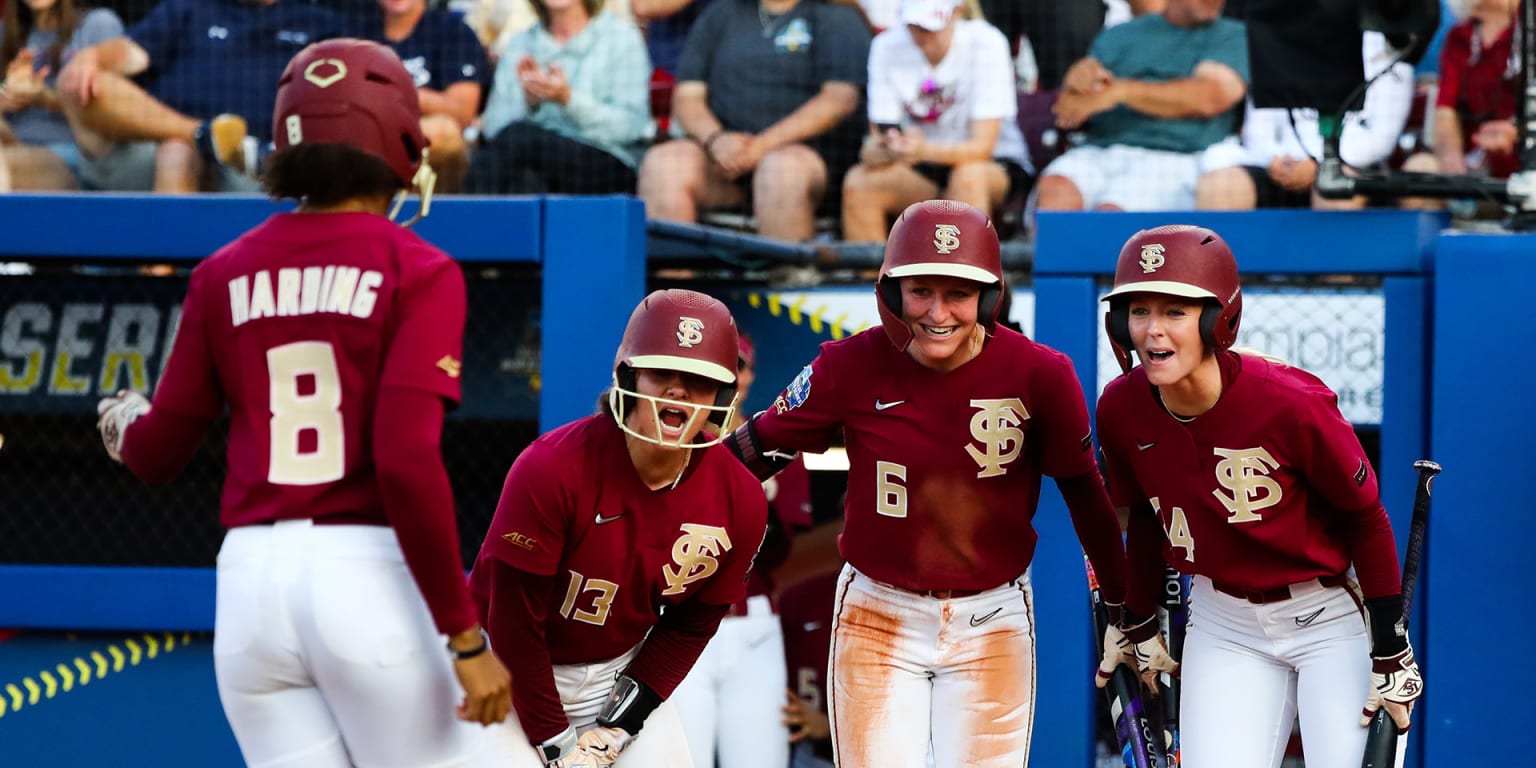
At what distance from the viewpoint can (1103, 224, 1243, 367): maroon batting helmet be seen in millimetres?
3658

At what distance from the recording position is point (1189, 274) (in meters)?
3.66

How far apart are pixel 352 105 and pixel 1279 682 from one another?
2.42 metres

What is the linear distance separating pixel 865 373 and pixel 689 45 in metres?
3.13

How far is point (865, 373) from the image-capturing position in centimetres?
395

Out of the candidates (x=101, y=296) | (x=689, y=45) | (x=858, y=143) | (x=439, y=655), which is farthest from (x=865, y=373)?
(x=101, y=296)

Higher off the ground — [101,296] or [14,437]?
[101,296]

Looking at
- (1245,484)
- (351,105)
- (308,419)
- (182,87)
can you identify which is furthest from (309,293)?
(182,87)

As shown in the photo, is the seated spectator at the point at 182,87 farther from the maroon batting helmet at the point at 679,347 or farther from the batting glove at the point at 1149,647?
the batting glove at the point at 1149,647

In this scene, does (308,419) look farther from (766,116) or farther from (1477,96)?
(1477,96)

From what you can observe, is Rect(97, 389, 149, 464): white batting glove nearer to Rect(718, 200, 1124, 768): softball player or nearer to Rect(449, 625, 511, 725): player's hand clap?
Rect(449, 625, 511, 725): player's hand clap

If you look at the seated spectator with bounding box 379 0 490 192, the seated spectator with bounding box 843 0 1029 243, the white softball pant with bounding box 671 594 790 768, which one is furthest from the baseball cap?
the white softball pant with bounding box 671 594 790 768

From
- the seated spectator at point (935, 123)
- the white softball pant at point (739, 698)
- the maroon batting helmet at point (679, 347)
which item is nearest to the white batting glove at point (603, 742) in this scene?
the maroon batting helmet at point (679, 347)

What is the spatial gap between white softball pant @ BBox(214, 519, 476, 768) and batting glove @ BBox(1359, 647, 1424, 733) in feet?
6.71

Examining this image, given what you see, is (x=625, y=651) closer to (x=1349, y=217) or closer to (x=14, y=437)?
(x=1349, y=217)
